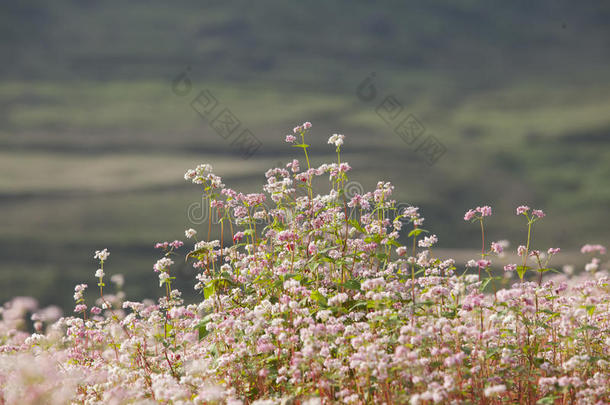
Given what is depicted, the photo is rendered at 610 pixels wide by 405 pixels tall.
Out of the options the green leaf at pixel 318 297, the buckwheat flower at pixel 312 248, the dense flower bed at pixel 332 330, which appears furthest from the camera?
the buckwheat flower at pixel 312 248

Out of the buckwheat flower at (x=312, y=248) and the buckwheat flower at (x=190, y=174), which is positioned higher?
the buckwheat flower at (x=190, y=174)

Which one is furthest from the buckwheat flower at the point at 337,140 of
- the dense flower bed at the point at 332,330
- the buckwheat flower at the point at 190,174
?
the buckwheat flower at the point at 190,174

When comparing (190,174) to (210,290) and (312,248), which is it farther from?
(312,248)

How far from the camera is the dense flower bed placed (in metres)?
3.00

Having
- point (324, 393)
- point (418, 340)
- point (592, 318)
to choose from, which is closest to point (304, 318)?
point (324, 393)

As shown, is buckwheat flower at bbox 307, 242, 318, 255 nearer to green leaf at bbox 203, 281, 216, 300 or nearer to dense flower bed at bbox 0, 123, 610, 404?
dense flower bed at bbox 0, 123, 610, 404

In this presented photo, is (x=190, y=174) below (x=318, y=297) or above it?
above

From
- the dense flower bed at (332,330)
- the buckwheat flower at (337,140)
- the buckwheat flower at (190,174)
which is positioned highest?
the buckwheat flower at (337,140)

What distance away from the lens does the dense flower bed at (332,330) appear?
300 cm

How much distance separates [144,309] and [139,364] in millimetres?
427

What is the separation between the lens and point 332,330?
121 inches

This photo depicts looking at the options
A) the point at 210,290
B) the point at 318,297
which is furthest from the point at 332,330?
the point at 210,290

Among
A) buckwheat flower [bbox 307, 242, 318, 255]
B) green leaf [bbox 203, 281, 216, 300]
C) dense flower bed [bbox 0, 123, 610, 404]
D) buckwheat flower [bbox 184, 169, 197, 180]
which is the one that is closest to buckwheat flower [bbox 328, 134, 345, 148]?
dense flower bed [bbox 0, 123, 610, 404]

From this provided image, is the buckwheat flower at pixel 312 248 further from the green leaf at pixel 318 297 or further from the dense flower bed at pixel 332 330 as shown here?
the green leaf at pixel 318 297
